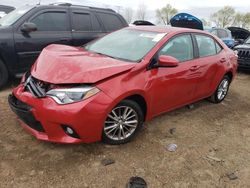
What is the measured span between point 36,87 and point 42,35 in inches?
111

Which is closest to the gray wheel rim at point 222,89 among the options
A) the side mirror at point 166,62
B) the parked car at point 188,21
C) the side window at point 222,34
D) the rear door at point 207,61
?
the rear door at point 207,61

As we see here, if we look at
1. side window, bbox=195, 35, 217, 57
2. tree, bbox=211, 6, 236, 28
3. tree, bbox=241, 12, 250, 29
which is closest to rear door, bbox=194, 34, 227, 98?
side window, bbox=195, 35, 217, 57

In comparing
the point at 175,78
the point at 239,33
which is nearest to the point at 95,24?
the point at 175,78

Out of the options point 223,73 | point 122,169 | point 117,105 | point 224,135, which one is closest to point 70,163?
point 122,169

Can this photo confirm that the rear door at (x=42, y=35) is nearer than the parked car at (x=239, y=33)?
Yes

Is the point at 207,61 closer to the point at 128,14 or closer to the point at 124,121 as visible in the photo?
the point at 124,121

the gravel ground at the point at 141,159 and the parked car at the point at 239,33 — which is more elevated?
the gravel ground at the point at 141,159

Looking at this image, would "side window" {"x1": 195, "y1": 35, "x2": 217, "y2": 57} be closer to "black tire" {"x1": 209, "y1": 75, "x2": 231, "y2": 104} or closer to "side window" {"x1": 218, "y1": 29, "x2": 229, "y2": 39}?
"black tire" {"x1": 209, "y1": 75, "x2": 231, "y2": 104}

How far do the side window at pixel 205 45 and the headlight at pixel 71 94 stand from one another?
8.08 ft

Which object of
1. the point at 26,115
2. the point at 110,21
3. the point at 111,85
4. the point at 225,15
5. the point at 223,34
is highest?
the point at 110,21

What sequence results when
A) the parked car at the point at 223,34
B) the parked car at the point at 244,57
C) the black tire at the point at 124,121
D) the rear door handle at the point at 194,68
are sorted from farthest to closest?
1. the parked car at the point at 223,34
2. the parked car at the point at 244,57
3. the rear door handle at the point at 194,68
4. the black tire at the point at 124,121

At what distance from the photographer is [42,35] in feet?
20.0

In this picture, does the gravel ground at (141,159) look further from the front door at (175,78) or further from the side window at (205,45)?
the side window at (205,45)

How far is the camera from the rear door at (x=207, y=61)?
4.97m
